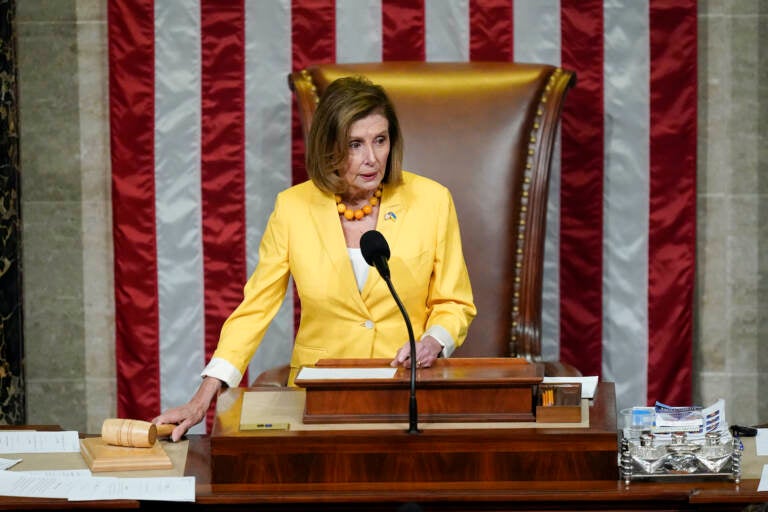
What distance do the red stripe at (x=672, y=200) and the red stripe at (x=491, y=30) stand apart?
1.58 feet

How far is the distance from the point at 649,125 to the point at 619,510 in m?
2.08

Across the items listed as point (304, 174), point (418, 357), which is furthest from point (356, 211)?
point (304, 174)

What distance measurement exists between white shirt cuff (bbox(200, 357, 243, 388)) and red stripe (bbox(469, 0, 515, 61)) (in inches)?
63.2

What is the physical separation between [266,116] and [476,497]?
2.14 metres

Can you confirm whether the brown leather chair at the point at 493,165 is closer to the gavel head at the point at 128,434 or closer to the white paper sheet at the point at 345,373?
the white paper sheet at the point at 345,373

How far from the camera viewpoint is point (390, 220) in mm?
3059

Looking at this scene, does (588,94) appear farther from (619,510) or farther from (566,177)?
(619,510)

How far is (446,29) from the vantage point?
12.8 ft

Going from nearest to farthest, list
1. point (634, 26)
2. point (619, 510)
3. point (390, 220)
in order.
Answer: point (619, 510) → point (390, 220) → point (634, 26)

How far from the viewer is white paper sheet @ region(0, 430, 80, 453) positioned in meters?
2.45

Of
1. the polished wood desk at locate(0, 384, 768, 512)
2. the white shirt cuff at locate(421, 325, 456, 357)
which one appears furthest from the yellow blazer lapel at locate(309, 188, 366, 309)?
the polished wood desk at locate(0, 384, 768, 512)

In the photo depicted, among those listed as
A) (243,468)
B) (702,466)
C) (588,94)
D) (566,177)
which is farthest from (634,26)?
(243,468)

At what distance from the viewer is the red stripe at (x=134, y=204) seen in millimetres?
3912

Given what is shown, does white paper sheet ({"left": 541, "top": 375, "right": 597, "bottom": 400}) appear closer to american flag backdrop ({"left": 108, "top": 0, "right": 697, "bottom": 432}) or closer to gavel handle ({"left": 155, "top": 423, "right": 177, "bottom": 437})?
gavel handle ({"left": 155, "top": 423, "right": 177, "bottom": 437})
